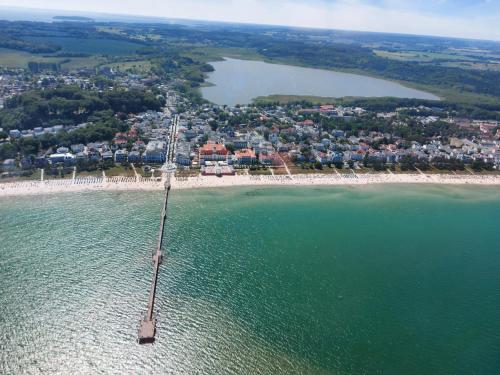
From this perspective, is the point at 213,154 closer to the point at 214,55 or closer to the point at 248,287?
the point at 248,287

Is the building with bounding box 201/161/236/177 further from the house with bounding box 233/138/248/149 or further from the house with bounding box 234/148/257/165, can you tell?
Answer: the house with bounding box 233/138/248/149

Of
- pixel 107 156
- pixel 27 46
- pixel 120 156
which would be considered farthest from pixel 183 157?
pixel 27 46

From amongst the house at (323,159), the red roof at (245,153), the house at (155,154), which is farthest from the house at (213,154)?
the house at (323,159)

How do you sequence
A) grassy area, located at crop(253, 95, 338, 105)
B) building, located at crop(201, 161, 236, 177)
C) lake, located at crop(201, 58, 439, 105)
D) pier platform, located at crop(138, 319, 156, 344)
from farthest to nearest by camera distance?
lake, located at crop(201, 58, 439, 105)
grassy area, located at crop(253, 95, 338, 105)
building, located at crop(201, 161, 236, 177)
pier platform, located at crop(138, 319, 156, 344)

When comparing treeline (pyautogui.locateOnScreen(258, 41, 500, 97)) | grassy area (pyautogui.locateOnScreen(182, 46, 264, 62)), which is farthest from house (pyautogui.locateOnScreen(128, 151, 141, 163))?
treeline (pyautogui.locateOnScreen(258, 41, 500, 97))

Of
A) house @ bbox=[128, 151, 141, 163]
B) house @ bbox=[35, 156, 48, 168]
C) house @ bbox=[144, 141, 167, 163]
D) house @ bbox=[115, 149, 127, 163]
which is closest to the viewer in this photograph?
house @ bbox=[35, 156, 48, 168]

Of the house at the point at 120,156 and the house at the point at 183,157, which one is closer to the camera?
the house at the point at 120,156

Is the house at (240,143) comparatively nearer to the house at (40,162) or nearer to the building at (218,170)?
the building at (218,170)
